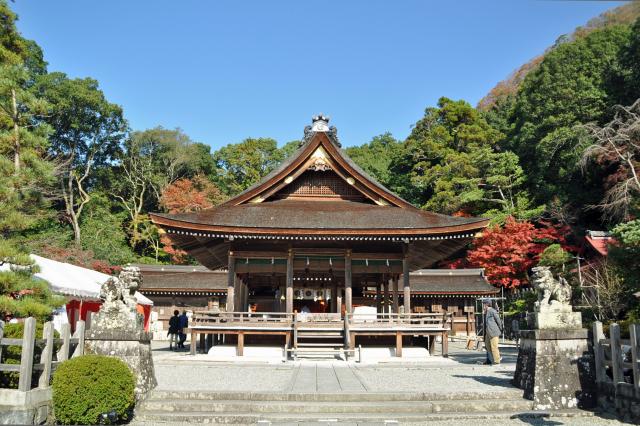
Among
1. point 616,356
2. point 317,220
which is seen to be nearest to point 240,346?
point 317,220

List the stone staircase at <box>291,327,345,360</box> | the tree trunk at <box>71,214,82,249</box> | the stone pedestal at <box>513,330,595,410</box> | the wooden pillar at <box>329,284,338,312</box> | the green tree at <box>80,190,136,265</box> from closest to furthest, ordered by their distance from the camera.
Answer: the stone pedestal at <box>513,330,595,410</box> < the stone staircase at <box>291,327,345,360</box> < the wooden pillar at <box>329,284,338,312</box> < the green tree at <box>80,190,136,265</box> < the tree trunk at <box>71,214,82,249</box>

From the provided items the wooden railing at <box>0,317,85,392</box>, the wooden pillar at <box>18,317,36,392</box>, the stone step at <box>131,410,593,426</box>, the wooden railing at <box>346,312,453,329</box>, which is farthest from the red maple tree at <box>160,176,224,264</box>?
the wooden pillar at <box>18,317,36,392</box>

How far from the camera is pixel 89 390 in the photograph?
25.0ft

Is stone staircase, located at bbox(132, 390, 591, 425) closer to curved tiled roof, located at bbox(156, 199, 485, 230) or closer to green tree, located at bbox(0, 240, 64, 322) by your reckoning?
green tree, located at bbox(0, 240, 64, 322)

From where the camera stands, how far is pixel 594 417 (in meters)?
8.44

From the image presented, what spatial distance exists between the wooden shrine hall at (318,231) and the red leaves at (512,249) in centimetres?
1312

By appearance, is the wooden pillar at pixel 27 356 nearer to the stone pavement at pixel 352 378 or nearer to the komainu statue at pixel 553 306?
the stone pavement at pixel 352 378

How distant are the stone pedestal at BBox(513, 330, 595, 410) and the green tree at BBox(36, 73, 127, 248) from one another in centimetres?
3938

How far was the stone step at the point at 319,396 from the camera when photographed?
9023 millimetres

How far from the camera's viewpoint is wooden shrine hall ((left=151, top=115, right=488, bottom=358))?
662 inches

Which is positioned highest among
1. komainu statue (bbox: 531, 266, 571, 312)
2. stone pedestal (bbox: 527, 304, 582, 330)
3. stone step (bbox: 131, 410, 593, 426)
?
komainu statue (bbox: 531, 266, 571, 312)

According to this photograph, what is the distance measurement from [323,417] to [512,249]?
2864 cm

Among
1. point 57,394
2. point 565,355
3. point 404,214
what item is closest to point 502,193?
point 404,214

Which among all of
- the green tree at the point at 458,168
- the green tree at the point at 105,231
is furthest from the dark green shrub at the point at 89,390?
the green tree at the point at 105,231
